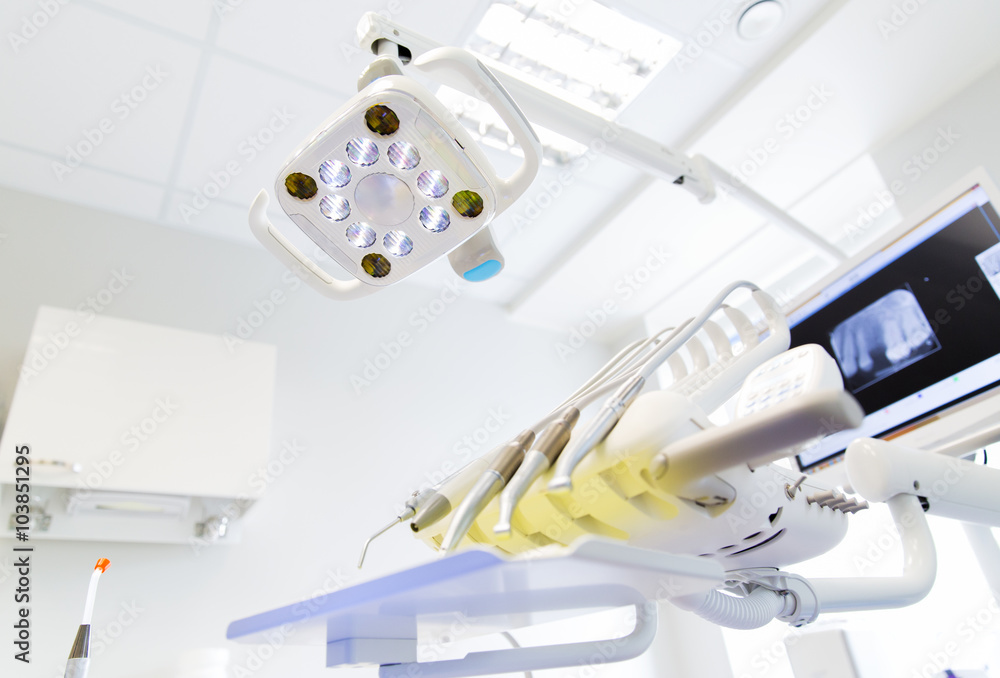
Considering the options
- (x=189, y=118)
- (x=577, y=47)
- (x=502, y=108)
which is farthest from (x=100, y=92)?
(x=502, y=108)

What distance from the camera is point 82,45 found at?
72.3 inches

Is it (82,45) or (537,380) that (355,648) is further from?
(537,380)

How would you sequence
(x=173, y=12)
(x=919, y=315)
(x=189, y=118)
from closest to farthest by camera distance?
(x=919, y=315), (x=173, y=12), (x=189, y=118)

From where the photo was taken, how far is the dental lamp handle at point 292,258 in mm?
811

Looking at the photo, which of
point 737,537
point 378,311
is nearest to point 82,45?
point 378,311

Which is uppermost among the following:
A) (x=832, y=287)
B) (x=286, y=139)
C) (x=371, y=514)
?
(x=286, y=139)

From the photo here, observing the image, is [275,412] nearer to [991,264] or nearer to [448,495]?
[448,495]

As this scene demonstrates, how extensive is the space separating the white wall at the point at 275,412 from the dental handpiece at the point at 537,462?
1.60 meters

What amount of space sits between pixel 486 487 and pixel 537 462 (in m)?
0.05

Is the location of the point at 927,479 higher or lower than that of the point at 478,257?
lower

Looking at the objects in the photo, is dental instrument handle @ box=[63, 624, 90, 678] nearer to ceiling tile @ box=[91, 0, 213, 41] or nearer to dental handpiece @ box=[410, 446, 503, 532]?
dental handpiece @ box=[410, 446, 503, 532]

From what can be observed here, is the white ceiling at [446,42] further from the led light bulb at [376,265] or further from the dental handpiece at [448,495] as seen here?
the dental handpiece at [448,495]

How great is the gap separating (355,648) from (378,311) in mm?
2253

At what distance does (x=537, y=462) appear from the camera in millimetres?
568
